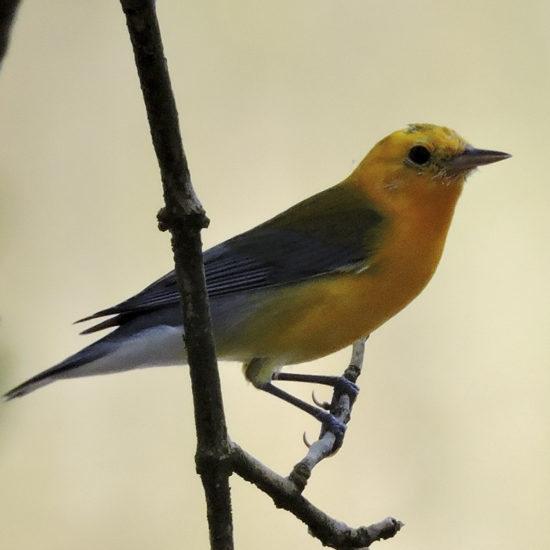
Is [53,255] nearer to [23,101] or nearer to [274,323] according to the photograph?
[23,101]

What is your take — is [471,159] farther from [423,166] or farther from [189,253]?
[189,253]

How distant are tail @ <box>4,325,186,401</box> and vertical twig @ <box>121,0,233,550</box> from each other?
96 cm

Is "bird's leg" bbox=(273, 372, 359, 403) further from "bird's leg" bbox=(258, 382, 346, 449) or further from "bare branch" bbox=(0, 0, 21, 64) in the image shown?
"bare branch" bbox=(0, 0, 21, 64)

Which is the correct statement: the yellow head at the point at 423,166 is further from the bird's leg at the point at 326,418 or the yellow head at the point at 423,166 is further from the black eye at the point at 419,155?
the bird's leg at the point at 326,418

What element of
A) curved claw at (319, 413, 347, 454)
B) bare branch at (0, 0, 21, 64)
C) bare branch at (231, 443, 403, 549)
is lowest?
bare branch at (231, 443, 403, 549)

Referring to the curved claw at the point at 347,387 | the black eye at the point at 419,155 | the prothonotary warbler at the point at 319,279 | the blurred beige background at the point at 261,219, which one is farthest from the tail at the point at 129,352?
the blurred beige background at the point at 261,219

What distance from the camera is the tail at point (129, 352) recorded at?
2.60m

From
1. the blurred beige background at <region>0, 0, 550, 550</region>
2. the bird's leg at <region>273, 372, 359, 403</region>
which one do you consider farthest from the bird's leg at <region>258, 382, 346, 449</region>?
the blurred beige background at <region>0, 0, 550, 550</region>

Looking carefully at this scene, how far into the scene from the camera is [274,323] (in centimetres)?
283

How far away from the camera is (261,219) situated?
477cm

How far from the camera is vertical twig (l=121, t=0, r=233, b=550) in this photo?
120 cm

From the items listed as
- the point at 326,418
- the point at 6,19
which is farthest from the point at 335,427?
the point at 6,19

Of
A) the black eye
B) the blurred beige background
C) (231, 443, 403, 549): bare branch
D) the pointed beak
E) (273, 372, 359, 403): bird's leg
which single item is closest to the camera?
(231, 443, 403, 549): bare branch

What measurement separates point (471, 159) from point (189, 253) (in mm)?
1661
